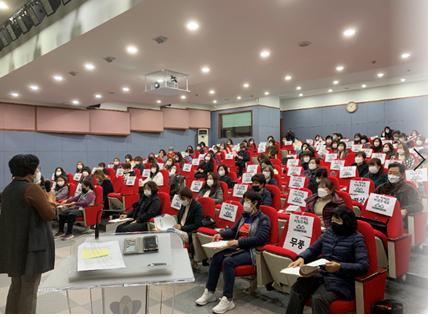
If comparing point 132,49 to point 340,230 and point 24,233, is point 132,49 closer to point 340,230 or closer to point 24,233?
point 24,233

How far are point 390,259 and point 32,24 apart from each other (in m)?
7.51

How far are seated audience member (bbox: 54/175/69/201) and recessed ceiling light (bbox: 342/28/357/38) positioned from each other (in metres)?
6.57

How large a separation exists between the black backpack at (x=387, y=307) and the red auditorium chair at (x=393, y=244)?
0.74 m

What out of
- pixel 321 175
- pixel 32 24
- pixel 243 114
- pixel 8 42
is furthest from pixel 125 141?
pixel 321 175

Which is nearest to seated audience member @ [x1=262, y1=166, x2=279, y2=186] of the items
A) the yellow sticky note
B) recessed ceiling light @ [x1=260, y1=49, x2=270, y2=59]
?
recessed ceiling light @ [x1=260, y1=49, x2=270, y2=59]

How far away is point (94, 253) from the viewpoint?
1.62m

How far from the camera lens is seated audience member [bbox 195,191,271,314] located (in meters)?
3.07

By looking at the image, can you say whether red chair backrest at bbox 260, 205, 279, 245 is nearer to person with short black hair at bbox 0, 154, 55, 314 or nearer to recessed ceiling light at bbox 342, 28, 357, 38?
person with short black hair at bbox 0, 154, 55, 314

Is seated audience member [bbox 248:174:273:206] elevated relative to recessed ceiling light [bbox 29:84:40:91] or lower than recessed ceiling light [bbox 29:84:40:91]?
lower

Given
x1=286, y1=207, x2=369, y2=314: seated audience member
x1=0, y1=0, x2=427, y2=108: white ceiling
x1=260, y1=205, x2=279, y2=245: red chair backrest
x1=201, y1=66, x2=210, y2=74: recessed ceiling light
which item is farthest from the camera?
x1=201, y1=66, x2=210, y2=74: recessed ceiling light

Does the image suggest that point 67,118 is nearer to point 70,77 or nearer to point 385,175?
point 70,77

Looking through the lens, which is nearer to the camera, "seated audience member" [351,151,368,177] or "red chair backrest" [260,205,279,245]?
"red chair backrest" [260,205,279,245]

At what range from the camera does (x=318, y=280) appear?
102 inches

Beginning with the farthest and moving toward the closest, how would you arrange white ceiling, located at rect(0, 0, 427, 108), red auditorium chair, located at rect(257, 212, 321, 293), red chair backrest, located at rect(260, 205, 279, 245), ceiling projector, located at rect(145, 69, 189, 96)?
ceiling projector, located at rect(145, 69, 189, 96) < white ceiling, located at rect(0, 0, 427, 108) < red chair backrest, located at rect(260, 205, 279, 245) < red auditorium chair, located at rect(257, 212, 321, 293)
